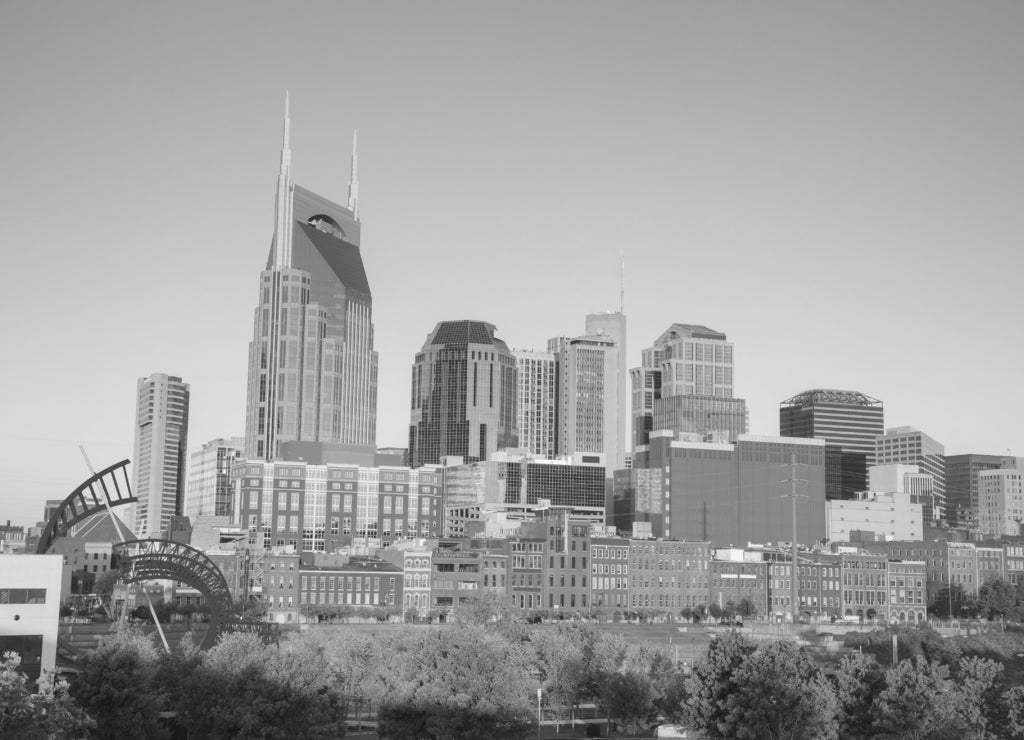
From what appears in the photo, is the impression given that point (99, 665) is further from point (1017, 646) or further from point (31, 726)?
point (1017, 646)

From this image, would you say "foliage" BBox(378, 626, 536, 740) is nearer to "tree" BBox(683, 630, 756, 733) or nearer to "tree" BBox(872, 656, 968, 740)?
"tree" BBox(683, 630, 756, 733)

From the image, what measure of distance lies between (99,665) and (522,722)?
29.5m

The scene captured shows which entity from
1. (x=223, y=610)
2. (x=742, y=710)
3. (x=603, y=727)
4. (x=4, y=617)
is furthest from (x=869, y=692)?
(x=4, y=617)

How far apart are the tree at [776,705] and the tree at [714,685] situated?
2.33 feet

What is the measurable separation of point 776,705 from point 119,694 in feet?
141

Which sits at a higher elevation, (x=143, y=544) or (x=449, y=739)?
(x=143, y=544)

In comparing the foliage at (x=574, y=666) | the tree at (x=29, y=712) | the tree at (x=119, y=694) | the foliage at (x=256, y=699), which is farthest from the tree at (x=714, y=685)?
the tree at (x=29, y=712)

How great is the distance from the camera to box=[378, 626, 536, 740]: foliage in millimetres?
94312

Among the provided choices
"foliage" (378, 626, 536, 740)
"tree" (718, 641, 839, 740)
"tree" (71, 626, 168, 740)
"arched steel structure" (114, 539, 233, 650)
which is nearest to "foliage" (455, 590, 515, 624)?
"arched steel structure" (114, 539, 233, 650)

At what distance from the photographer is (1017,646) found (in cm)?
17575

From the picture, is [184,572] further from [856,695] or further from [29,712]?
[856,695]

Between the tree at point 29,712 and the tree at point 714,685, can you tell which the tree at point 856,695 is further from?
the tree at point 29,712

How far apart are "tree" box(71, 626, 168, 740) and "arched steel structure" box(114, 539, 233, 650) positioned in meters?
16.5

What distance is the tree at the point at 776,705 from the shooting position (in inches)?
3708
